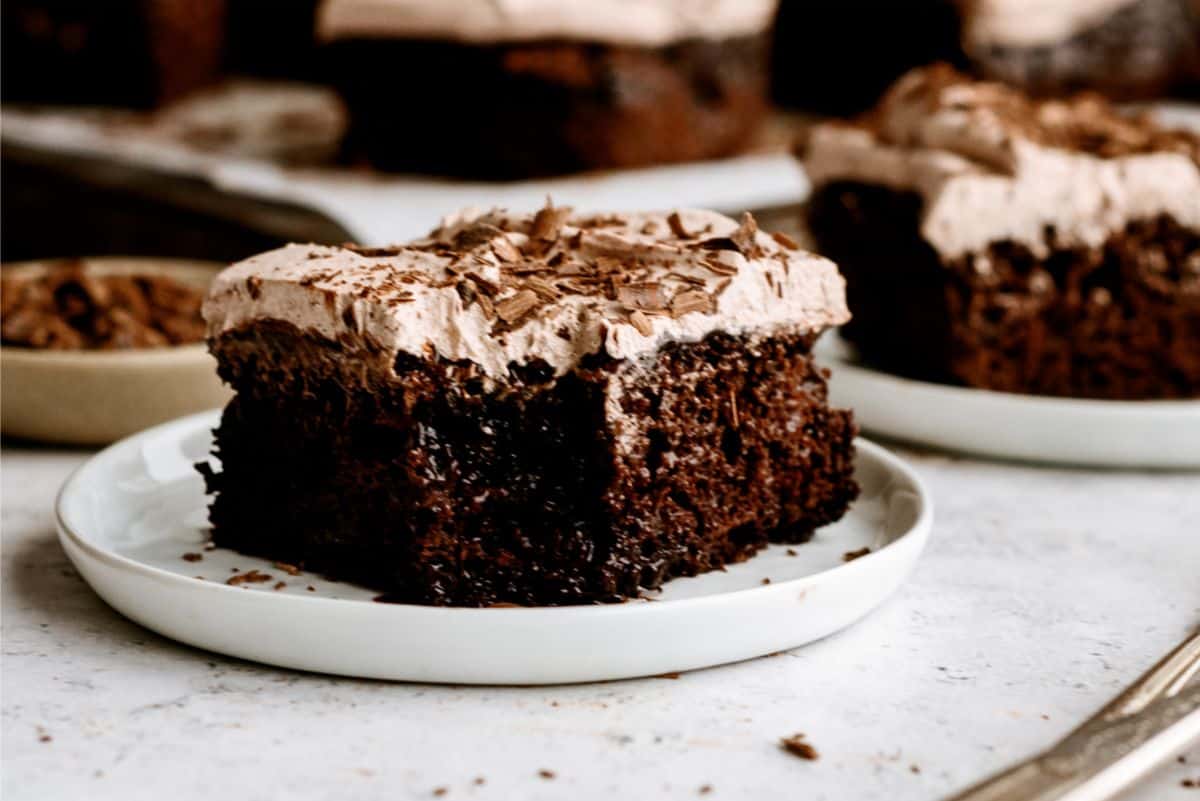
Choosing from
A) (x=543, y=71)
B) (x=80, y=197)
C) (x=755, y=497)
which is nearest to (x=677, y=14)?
(x=543, y=71)

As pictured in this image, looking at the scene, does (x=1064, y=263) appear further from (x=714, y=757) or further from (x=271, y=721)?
(x=271, y=721)

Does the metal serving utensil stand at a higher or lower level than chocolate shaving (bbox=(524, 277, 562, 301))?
lower

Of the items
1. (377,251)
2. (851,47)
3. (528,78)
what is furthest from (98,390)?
(851,47)

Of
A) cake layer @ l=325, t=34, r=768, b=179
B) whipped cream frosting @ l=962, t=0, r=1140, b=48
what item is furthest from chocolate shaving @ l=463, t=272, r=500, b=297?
whipped cream frosting @ l=962, t=0, r=1140, b=48

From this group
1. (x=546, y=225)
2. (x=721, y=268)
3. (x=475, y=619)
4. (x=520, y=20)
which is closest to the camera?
(x=475, y=619)

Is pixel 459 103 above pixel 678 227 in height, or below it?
below

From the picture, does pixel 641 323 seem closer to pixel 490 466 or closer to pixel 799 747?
pixel 490 466

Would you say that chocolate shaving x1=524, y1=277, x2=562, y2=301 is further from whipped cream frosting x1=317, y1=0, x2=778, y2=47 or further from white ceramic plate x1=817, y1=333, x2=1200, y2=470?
whipped cream frosting x1=317, y1=0, x2=778, y2=47
